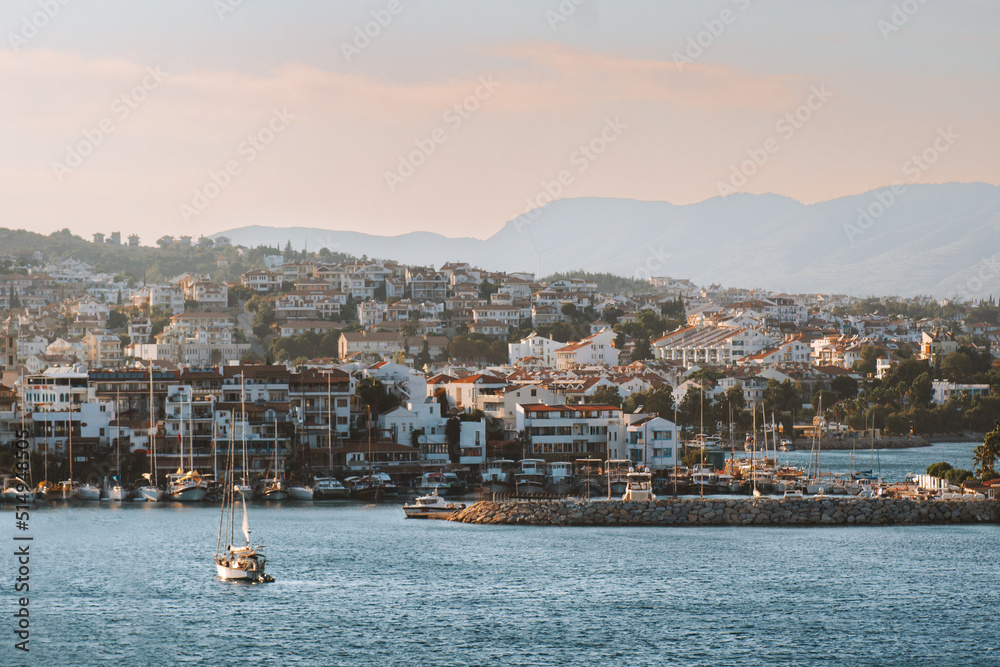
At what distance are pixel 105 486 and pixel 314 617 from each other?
22392mm

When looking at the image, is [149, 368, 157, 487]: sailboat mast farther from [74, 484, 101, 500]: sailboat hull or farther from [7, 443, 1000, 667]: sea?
[7, 443, 1000, 667]: sea

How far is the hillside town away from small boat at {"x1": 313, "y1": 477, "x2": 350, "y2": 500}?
1616 mm

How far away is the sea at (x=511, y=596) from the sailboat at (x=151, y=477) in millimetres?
6101

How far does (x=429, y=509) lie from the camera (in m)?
37.0

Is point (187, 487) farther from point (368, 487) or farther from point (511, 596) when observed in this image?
point (511, 596)

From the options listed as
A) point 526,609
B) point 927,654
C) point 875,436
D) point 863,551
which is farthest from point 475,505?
point 875,436

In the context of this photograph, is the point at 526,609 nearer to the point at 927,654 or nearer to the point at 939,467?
the point at 927,654

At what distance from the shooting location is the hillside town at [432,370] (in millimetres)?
45469

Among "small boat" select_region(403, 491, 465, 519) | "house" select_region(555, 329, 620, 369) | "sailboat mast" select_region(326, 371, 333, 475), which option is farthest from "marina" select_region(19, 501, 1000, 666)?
"house" select_region(555, 329, 620, 369)

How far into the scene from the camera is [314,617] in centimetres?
2219

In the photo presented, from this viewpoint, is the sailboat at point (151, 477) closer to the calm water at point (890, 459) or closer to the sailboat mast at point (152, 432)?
the sailboat mast at point (152, 432)

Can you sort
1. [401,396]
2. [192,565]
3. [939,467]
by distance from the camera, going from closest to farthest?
[192,565]
[939,467]
[401,396]

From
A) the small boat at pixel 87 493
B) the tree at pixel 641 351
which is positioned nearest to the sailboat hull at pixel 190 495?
the small boat at pixel 87 493

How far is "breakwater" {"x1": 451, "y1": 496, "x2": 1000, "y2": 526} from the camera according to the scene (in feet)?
116
